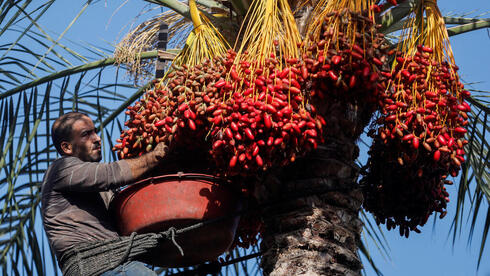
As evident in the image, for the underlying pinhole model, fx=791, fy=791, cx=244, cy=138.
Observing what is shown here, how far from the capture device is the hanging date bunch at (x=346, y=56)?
3.31 meters

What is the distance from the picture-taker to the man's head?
13.3 feet

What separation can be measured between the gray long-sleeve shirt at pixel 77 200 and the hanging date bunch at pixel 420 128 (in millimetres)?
1226

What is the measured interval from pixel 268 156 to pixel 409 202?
1.03 meters

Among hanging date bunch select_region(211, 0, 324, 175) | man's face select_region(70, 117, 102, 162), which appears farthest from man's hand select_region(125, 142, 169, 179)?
man's face select_region(70, 117, 102, 162)

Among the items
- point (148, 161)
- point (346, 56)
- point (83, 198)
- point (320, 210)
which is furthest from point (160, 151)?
point (346, 56)

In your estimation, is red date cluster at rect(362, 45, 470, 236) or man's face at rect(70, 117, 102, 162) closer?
red date cluster at rect(362, 45, 470, 236)

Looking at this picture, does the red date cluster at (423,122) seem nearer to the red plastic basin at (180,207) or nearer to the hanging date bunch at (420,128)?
the hanging date bunch at (420,128)

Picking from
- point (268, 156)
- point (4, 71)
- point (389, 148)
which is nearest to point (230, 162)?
point (268, 156)

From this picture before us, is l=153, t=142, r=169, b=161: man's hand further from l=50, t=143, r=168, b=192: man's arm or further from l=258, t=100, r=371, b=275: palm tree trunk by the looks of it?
l=258, t=100, r=371, b=275: palm tree trunk

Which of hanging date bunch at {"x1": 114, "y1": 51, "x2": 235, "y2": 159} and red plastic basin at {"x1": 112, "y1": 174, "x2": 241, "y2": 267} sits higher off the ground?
hanging date bunch at {"x1": 114, "y1": 51, "x2": 235, "y2": 159}

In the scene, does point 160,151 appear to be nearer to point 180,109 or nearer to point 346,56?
point 180,109

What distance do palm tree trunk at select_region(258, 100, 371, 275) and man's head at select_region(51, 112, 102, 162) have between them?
97cm

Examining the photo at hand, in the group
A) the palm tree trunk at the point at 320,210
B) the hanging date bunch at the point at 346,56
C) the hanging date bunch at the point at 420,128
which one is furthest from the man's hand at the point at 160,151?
the hanging date bunch at the point at 420,128

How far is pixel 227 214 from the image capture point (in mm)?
3629
